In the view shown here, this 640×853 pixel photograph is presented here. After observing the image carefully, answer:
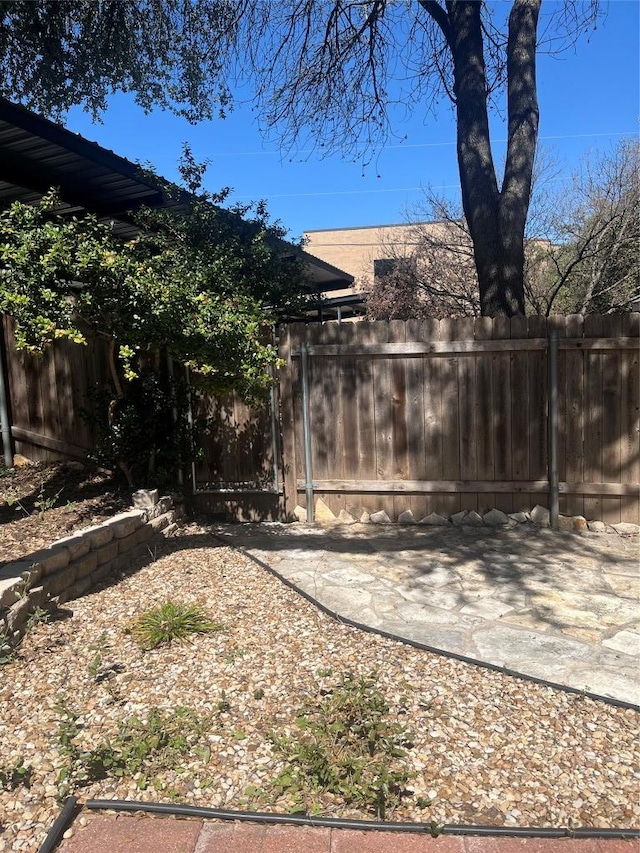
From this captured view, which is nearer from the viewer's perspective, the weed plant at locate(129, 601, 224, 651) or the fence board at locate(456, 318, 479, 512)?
the weed plant at locate(129, 601, 224, 651)

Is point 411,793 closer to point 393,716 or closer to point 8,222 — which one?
point 393,716

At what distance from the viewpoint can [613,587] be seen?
4.24 m

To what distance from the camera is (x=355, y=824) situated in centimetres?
203

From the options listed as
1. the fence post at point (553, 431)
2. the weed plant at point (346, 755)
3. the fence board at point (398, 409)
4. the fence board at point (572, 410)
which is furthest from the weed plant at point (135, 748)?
the fence board at point (572, 410)

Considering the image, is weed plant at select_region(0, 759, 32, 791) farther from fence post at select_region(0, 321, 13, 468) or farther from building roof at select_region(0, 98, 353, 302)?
fence post at select_region(0, 321, 13, 468)

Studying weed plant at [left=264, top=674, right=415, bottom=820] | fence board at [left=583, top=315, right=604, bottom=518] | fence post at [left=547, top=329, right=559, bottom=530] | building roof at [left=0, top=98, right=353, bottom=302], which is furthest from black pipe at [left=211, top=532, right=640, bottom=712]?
building roof at [left=0, top=98, right=353, bottom=302]

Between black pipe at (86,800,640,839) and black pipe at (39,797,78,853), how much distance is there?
62mm

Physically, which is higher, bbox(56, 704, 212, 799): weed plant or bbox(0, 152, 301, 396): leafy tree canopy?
bbox(0, 152, 301, 396): leafy tree canopy

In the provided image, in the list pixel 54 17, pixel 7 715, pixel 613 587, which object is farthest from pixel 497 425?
pixel 54 17

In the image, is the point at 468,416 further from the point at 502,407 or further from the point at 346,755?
the point at 346,755

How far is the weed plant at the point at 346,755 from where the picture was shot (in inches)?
84.0

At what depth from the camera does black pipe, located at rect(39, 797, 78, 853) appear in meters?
1.95

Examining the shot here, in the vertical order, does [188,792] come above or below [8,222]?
below

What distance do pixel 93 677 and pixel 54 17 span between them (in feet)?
26.7
